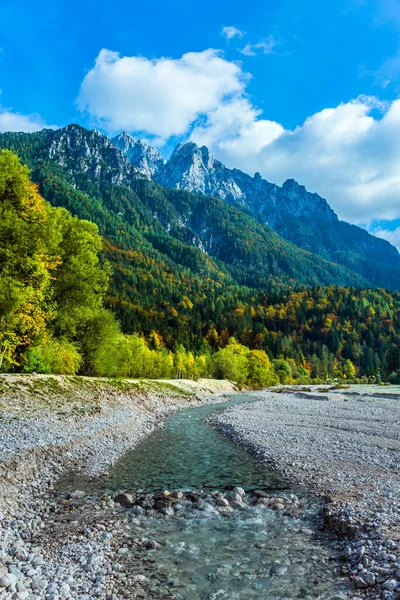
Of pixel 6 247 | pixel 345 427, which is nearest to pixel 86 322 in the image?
pixel 6 247

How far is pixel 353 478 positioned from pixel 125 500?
1003cm

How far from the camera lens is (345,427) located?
111 feet

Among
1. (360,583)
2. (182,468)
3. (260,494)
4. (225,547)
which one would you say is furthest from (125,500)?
(360,583)

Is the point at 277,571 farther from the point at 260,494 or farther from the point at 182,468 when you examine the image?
the point at 182,468

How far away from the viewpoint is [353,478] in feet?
53.7

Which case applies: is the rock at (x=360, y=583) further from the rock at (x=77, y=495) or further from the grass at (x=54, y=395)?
the grass at (x=54, y=395)

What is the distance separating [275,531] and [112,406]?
27.5 metres

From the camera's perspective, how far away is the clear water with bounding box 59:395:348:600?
8477mm

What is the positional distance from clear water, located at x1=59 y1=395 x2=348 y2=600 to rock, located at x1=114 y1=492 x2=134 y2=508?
832 mm

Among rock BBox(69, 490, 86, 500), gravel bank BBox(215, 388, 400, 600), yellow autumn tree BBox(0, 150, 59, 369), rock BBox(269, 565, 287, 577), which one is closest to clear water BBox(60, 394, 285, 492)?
rock BBox(69, 490, 86, 500)

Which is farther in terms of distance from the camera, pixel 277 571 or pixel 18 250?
pixel 18 250

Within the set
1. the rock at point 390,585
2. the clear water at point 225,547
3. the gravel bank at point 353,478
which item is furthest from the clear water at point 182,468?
the rock at point 390,585

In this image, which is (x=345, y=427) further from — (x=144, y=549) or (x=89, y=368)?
(x=89, y=368)

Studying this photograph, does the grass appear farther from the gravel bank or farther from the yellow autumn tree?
the gravel bank
